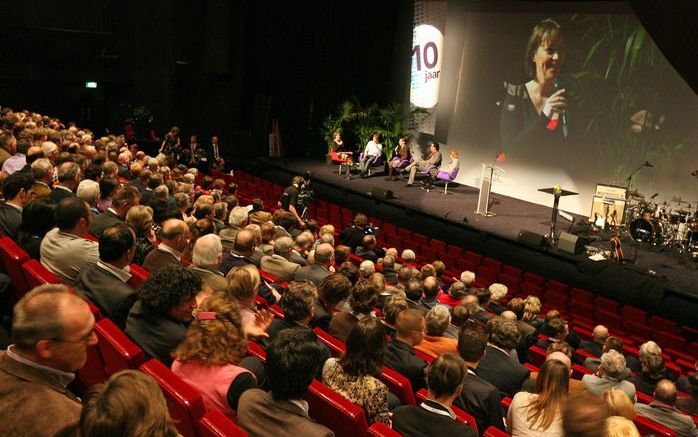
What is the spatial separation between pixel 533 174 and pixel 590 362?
27.8 feet

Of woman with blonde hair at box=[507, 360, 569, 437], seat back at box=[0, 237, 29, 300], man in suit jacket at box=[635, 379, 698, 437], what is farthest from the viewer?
man in suit jacket at box=[635, 379, 698, 437]

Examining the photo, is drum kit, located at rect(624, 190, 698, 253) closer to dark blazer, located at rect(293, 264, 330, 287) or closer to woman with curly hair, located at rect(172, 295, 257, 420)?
dark blazer, located at rect(293, 264, 330, 287)

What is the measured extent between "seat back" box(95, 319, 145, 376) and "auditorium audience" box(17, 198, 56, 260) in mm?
1439

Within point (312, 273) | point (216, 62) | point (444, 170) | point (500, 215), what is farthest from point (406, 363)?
point (216, 62)

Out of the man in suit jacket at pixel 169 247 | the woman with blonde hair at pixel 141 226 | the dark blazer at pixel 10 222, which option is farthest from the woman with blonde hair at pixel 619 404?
the dark blazer at pixel 10 222

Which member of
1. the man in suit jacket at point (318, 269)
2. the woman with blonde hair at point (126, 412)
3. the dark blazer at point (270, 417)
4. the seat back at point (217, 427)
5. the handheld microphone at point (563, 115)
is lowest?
the man in suit jacket at point (318, 269)

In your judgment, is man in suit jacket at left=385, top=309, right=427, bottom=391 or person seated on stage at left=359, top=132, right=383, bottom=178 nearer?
man in suit jacket at left=385, top=309, right=427, bottom=391

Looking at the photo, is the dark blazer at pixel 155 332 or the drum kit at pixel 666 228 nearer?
the dark blazer at pixel 155 332

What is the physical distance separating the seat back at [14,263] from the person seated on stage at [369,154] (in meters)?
11.0

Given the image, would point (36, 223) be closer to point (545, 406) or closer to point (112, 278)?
point (112, 278)

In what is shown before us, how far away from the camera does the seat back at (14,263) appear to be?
11.4 feet

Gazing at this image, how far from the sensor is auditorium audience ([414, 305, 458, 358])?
4238 millimetres

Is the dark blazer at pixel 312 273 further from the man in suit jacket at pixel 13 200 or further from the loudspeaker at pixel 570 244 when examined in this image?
the loudspeaker at pixel 570 244

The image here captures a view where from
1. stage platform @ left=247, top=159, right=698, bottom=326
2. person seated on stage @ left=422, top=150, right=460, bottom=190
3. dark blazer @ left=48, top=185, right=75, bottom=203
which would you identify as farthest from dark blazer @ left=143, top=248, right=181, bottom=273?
person seated on stage @ left=422, top=150, right=460, bottom=190
